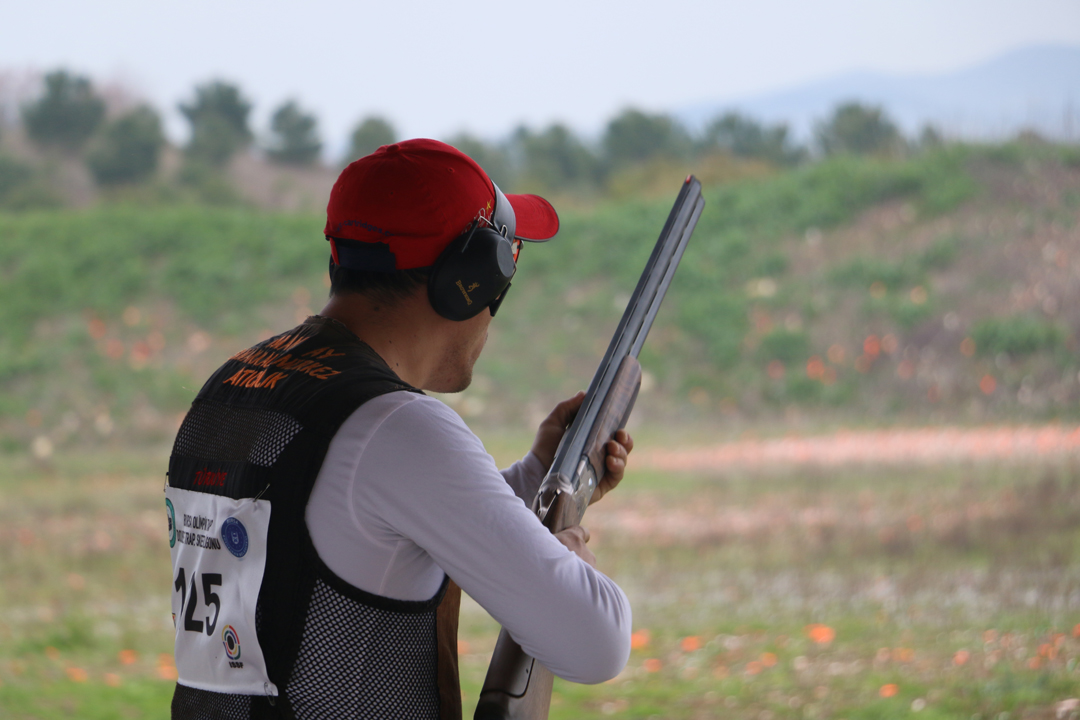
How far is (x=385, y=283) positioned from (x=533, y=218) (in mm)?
214

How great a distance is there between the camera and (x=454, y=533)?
722mm

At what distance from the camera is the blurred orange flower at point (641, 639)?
2671 mm

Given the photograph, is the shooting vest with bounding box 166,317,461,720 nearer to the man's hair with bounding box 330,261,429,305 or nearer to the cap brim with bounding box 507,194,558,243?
the man's hair with bounding box 330,261,429,305

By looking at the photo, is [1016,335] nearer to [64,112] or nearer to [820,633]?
[820,633]

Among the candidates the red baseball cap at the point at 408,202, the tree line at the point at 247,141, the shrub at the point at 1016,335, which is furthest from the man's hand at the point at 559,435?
the tree line at the point at 247,141

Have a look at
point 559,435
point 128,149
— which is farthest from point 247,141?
point 559,435

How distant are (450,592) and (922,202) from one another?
243 inches

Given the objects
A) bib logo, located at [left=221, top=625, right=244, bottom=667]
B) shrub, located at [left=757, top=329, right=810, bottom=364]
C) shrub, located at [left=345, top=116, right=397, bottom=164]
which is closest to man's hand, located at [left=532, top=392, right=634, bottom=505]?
bib logo, located at [left=221, top=625, right=244, bottom=667]

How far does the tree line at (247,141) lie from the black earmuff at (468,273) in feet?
26.6

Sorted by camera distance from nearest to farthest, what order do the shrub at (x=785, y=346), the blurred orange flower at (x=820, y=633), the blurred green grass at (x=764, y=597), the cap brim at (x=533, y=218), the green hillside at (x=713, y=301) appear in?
the cap brim at (x=533, y=218) < the blurred green grass at (x=764, y=597) < the blurred orange flower at (x=820, y=633) < the green hillside at (x=713, y=301) < the shrub at (x=785, y=346)

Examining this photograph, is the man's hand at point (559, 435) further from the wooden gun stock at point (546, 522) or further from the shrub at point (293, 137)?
the shrub at point (293, 137)

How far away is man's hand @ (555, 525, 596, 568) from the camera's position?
87 cm

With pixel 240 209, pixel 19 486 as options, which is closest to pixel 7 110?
pixel 240 209

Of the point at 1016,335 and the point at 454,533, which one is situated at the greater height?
the point at 454,533
